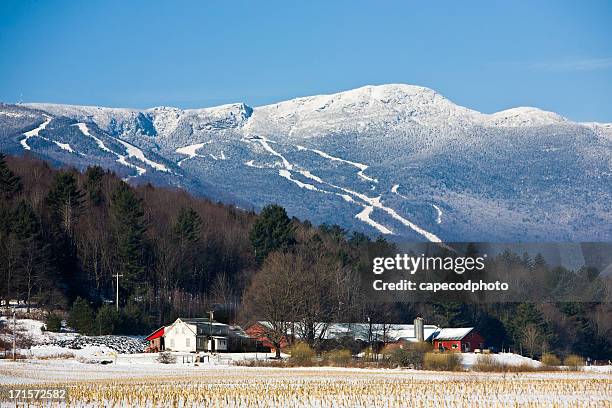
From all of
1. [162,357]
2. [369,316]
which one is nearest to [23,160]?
[369,316]

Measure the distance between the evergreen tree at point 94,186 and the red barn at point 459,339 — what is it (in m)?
41.2

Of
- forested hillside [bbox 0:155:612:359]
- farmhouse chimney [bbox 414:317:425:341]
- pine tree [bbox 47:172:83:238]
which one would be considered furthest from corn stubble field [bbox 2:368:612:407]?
pine tree [bbox 47:172:83:238]

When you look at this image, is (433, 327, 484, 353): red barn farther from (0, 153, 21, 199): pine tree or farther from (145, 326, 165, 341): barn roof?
(0, 153, 21, 199): pine tree

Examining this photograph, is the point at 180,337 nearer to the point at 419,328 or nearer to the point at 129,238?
the point at 129,238

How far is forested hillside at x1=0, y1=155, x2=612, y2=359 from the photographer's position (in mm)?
93938

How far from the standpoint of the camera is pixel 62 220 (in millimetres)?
114500

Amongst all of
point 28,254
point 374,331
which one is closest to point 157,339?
point 28,254

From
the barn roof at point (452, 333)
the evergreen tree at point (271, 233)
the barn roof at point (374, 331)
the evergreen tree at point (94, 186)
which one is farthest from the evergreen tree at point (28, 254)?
the barn roof at point (452, 333)

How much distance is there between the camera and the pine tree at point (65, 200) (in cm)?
11388

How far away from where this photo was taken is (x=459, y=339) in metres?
103

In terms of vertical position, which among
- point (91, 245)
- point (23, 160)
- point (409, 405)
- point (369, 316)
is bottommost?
point (409, 405)

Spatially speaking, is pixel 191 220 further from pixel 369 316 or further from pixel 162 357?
pixel 162 357

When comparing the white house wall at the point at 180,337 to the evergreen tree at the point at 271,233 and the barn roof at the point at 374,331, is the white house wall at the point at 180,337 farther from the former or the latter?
the evergreen tree at the point at 271,233

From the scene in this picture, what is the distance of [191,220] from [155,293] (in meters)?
10.5
